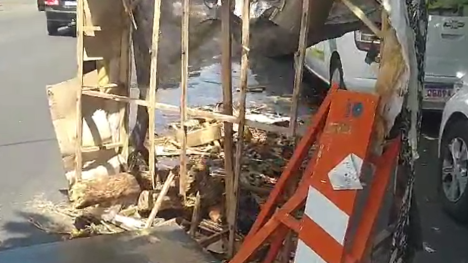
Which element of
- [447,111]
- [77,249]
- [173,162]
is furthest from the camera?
[173,162]

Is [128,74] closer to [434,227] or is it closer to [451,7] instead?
[434,227]

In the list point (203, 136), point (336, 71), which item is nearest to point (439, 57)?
point (336, 71)

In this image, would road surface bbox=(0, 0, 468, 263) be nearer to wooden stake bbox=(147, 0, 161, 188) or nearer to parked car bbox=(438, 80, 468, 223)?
parked car bbox=(438, 80, 468, 223)

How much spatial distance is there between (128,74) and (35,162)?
207cm

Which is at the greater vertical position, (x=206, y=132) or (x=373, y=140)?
(x=373, y=140)

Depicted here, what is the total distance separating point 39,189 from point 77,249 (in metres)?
3.08

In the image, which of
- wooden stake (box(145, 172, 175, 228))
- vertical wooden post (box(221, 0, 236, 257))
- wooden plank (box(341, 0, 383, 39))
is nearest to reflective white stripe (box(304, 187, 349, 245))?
wooden plank (box(341, 0, 383, 39))

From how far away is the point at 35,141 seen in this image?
912cm

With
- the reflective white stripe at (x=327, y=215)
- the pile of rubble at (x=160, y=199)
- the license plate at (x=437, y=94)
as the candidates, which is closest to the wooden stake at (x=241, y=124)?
the pile of rubble at (x=160, y=199)

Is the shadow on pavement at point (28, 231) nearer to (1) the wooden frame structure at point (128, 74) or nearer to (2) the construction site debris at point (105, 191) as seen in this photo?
(2) the construction site debris at point (105, 191)

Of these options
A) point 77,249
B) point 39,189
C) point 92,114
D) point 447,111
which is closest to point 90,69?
point 92,114

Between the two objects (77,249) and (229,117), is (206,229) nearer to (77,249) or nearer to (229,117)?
(229,117)

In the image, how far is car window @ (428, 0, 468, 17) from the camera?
9.91m

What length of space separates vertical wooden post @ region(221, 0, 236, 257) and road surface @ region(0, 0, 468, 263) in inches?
60.7
